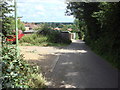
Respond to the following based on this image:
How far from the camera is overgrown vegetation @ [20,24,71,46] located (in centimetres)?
1730

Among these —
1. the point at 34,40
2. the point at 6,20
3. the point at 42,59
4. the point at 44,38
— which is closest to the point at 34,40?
the point at 34,40

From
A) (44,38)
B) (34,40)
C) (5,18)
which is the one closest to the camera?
(5,18)

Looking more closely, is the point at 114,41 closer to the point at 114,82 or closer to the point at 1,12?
the point at 114,82

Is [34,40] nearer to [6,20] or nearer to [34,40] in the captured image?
[34,40]

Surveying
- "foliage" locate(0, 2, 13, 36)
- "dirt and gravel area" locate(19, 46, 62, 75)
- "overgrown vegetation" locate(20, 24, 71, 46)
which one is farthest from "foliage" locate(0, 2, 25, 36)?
"overgrown vegetation" locate(20, 24, 71, 46)

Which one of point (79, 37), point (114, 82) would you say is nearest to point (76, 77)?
point (114, 82)

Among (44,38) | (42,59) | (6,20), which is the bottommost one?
(42,59)

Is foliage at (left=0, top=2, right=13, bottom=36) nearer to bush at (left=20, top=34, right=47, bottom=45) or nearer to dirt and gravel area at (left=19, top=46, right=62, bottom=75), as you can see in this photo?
dirt and gravel area at (left=19, top=46, right=62, bottom=75)

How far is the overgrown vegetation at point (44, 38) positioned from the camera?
56.7 feet

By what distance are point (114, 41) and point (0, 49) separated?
5.60 m

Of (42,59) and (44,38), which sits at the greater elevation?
(44,38)

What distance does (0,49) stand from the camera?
2.57 m

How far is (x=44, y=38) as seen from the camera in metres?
17.8

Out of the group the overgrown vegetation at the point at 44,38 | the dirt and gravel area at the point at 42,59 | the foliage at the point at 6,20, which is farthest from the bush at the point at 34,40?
the foliage at the point at 6,20
